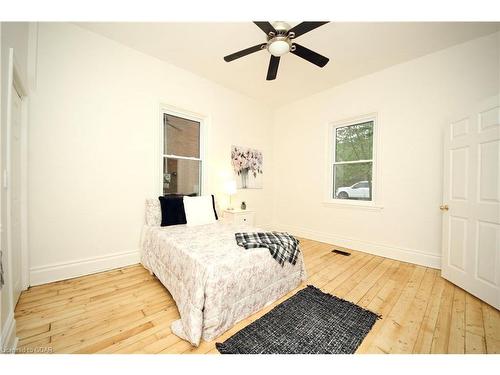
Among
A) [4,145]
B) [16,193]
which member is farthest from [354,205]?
[16,193]

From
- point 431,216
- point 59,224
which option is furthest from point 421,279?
point 59,224

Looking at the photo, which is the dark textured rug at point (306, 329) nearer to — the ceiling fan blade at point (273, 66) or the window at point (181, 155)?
the window at point (181, 155)

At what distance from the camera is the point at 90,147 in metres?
2.37

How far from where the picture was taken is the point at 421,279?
236 cm

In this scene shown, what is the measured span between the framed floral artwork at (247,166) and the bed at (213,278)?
6.11 feet

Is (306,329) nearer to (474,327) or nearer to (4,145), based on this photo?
(474,327)

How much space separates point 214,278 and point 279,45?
7.23 ft

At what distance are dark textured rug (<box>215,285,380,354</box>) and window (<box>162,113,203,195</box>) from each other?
226cm

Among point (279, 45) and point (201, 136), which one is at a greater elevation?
point (279, 45)

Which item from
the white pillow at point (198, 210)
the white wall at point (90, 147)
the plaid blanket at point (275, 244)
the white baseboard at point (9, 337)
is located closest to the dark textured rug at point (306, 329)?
the plaid blanket at point (275, 244)

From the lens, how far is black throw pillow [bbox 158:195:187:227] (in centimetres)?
264

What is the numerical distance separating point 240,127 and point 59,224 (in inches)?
121

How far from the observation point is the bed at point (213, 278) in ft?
4.54
